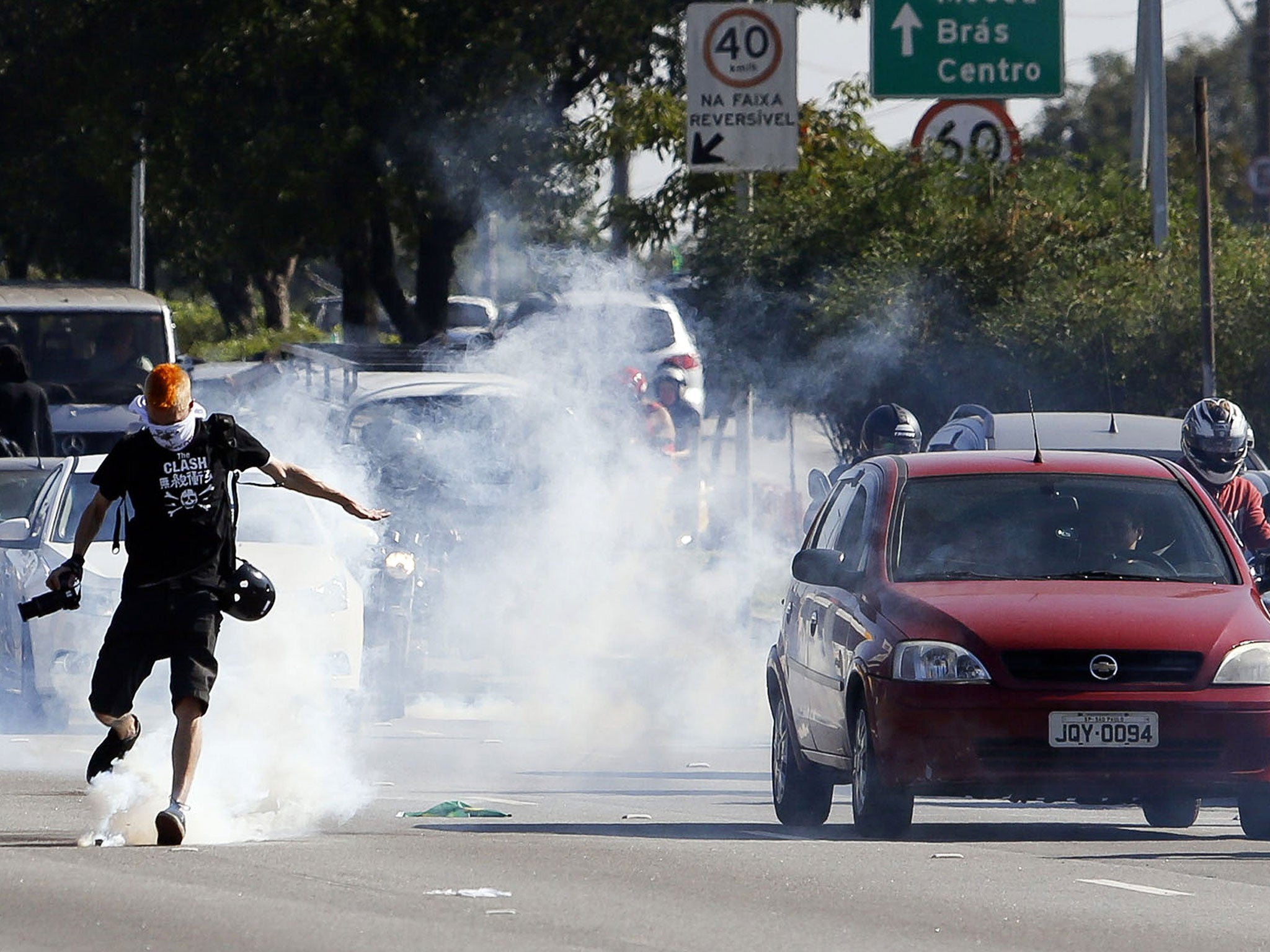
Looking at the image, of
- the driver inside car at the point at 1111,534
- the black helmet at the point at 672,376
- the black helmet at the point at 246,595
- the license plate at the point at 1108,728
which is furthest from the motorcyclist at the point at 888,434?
the black helmet at the point at 246,595

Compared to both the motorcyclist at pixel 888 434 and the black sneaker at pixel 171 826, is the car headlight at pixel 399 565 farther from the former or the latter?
the black sneaker at pixel 171 826

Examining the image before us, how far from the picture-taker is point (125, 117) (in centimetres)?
3219

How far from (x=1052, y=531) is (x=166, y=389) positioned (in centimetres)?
342

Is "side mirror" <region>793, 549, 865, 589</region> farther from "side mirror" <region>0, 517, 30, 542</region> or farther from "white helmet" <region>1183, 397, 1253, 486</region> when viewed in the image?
"side mirror" <region>0, 517, 30, 542</region>

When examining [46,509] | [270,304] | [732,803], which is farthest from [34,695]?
[270,304]

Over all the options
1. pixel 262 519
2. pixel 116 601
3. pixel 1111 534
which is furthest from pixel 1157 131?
pixel 1111 534

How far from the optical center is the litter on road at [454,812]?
35.8ft

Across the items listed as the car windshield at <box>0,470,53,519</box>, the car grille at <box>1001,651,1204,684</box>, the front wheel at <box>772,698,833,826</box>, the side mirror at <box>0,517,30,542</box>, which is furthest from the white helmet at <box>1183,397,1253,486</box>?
the car windshield at <box>0,470,53,519</box>

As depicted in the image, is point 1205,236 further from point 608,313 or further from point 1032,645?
point 1032,645

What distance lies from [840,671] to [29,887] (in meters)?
3.28

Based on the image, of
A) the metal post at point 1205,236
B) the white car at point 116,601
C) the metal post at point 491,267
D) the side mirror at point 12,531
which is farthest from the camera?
the metal post at point 491,267

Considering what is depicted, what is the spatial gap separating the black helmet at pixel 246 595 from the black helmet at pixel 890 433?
5507 mm

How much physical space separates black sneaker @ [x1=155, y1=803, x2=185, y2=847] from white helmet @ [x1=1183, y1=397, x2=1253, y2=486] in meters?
5.04

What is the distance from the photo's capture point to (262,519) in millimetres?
15094
